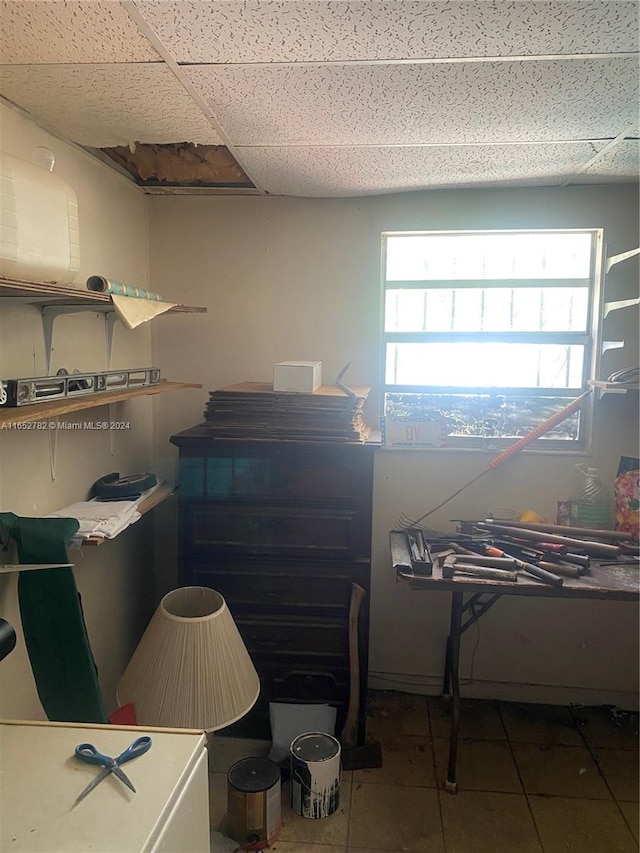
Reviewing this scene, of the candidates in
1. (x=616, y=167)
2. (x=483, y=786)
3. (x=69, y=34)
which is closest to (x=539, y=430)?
(x=616, y=167)

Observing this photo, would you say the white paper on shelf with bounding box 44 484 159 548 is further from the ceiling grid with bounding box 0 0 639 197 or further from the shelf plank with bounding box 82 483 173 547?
the ceiling grid with bounding box 0 0 639 197

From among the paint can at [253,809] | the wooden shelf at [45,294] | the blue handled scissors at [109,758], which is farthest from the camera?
the paint can at [253,809]

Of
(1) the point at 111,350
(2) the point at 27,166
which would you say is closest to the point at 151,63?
(2) the point at 27,166

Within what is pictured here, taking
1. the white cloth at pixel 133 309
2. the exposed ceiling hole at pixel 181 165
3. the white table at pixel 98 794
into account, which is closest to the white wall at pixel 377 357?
the exposed ceiling hole at pixel 181 165

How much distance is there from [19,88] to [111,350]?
0.96 m

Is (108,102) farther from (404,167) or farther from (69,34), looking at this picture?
(404,167)

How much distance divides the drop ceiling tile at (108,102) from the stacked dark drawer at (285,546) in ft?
3.54

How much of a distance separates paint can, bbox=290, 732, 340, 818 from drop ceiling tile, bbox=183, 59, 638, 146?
2093 millimetres

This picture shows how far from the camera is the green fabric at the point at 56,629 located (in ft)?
5.21

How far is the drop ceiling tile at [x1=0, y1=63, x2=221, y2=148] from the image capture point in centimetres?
145

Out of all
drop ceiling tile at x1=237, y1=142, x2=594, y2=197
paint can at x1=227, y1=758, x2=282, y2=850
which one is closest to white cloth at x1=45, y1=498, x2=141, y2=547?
paint can at x1=227, y1=758, x2=282, y2=850

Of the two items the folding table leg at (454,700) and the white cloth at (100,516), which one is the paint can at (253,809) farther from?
the white cloth at (100,516)

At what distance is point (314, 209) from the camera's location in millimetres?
2590

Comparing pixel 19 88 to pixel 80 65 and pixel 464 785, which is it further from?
pixel 464 785
